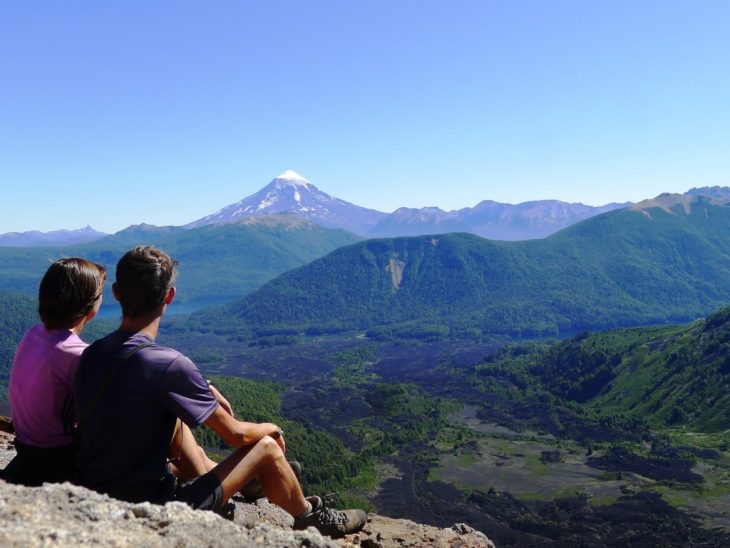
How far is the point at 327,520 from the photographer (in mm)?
9156

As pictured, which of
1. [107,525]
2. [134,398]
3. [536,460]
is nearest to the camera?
[107,525]

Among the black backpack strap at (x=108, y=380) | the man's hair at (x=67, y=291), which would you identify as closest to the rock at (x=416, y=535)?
the black backpack strap at (x=108, y=380)

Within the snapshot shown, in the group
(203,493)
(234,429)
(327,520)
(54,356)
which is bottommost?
(327,520)

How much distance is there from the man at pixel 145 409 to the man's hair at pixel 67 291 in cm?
49

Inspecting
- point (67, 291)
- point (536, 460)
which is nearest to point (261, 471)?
point (67, 291)

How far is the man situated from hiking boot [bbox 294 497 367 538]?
1.71 meters

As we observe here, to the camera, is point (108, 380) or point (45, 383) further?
point (45, 383)

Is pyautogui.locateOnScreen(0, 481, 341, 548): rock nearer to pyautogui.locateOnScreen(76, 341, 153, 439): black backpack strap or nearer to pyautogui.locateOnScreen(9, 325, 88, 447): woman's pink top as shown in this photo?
pyautogui.locateOnScreen(9, 325, 88, 447): woman's pink top

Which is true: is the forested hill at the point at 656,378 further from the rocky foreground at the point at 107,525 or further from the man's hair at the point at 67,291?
the man's hair at the point at 67,291

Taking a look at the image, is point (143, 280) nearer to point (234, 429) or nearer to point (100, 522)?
point (234, 429)

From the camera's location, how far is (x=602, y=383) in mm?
175000

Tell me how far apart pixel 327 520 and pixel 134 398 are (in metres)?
4.35

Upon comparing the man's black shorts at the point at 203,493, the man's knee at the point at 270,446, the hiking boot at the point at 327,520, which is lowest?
the hiking boot at the point at 327,520

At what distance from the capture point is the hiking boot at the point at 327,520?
8.67 metres
